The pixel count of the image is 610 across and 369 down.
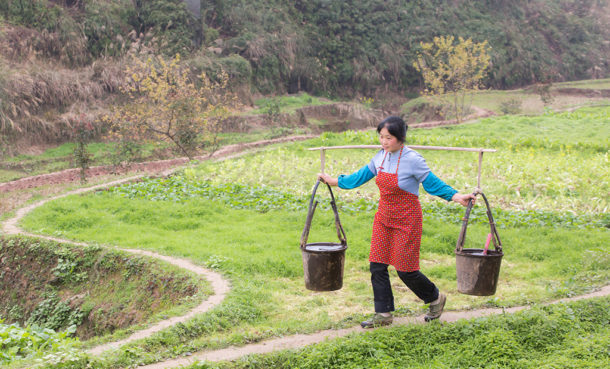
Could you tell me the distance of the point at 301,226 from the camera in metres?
9.57

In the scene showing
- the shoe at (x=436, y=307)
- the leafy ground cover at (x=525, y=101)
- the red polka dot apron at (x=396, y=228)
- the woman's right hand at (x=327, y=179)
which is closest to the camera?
the red polka dot apron at (x=396, y=228)

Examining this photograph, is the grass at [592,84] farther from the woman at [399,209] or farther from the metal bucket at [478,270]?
the woman at [399,209]

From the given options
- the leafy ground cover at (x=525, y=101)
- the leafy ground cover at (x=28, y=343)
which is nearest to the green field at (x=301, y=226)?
the leafy ground cover at (x=28, y=343)

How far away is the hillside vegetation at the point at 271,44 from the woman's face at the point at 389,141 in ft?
58.6

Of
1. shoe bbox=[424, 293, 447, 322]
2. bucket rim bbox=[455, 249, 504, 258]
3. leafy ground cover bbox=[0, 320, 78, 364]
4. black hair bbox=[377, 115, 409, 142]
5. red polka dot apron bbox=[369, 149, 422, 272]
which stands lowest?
leafy ground cover bbox=[0, 320, 78, 364]

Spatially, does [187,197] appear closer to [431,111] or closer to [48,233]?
[48,233]

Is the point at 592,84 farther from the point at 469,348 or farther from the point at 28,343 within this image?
the point at 28,343

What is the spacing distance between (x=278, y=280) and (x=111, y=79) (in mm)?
19738

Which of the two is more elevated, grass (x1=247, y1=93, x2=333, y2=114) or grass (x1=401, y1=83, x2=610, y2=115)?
grass (x1=401, y1=83, x2=610, y2=115)

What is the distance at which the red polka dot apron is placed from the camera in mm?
4656

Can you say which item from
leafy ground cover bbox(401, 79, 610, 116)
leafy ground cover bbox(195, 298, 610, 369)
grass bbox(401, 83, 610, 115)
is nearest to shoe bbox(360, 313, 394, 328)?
leafy ground cover bbox(195, 298, 610, 369)

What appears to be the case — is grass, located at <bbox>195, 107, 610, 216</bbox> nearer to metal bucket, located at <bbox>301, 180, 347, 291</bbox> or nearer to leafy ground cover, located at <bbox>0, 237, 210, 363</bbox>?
leafy ground cover, located at <bbox>0, 237, 210, 363</bbox>

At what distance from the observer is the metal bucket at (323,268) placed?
5023mm

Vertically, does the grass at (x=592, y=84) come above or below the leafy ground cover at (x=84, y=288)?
above
